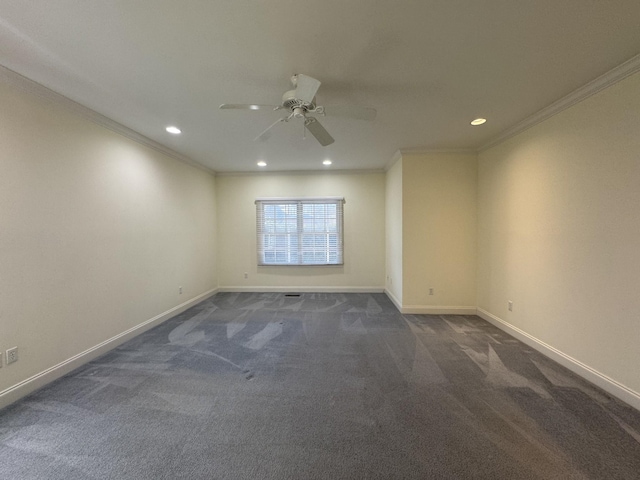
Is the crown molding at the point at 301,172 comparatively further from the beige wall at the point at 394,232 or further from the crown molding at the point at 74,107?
the crown molding at the point at 74,107

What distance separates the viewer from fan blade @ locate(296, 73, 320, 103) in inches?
60.4

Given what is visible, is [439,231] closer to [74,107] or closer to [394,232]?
[394,232]

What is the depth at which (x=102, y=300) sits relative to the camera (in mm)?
2615

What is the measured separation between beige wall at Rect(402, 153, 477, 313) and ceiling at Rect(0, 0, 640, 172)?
3.63 feet

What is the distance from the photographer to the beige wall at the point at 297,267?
5027 mm

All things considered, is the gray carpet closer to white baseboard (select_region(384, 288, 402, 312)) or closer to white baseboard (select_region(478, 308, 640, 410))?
white baseboard (select_region(478, 308, 640, 410))

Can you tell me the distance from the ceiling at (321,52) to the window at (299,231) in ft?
8.25

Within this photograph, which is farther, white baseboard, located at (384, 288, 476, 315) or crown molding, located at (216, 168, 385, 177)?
crown molding, located at (216, 168, 385, 177)

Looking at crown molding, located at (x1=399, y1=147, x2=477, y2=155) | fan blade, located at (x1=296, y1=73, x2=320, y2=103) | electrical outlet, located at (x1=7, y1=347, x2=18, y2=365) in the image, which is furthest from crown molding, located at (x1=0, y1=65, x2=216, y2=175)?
crown molding, located at (x1=399, y1=147, x2=477, y2=155)

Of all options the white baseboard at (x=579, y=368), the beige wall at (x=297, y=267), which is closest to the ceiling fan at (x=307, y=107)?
the white baseboard at (x=579, y=368)

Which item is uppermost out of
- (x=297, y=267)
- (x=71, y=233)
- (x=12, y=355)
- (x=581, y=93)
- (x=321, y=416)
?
(x=581, y=93)

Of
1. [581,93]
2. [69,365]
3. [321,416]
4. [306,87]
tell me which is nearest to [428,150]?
[581,93]

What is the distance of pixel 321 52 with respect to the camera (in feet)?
5.46

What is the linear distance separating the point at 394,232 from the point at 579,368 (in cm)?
269
